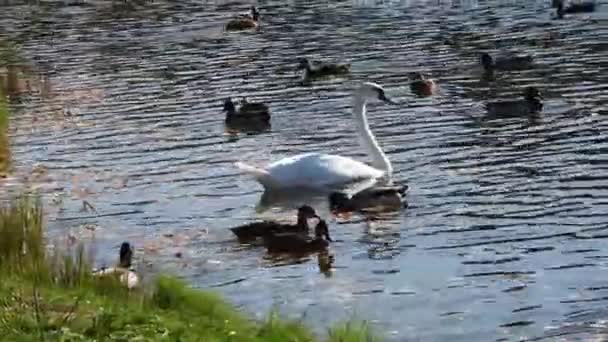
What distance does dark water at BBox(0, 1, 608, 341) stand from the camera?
1297 cm

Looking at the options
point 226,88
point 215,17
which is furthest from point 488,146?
point 215,17

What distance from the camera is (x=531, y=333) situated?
11508 mm

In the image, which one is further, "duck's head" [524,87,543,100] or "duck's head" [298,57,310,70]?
"duck's head" [298,57,310,70]

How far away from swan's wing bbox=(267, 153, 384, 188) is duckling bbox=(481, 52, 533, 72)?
10162 mm

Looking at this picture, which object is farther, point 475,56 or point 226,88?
point 475,56

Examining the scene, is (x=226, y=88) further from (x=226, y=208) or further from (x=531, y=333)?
(x=531, y=333)

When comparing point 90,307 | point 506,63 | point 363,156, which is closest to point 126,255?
point 90,307

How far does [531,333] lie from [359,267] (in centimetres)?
307

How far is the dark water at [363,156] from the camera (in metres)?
13.0

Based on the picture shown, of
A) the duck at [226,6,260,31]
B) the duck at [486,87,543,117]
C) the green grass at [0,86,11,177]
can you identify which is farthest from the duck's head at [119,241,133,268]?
the duck at [226,6,260,31]

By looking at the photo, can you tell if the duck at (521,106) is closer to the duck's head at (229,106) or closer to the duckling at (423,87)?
the duckling at (423,87)

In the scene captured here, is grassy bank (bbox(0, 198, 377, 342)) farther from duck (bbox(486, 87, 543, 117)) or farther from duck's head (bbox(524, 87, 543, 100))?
duck's head (bbox(524, 87, 543, 100))

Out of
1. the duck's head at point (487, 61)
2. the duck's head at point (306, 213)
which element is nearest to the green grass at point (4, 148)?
the duck's head at point (306, 213)

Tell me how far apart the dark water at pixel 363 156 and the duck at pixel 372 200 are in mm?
259
